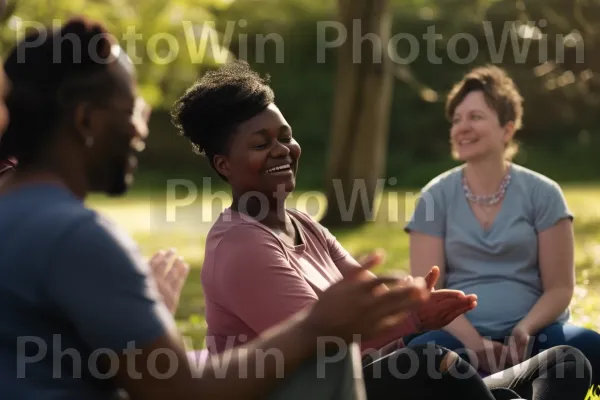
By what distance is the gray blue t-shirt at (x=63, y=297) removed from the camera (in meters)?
2.09

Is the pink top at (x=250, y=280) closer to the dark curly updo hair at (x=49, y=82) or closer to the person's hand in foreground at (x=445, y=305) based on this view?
the person's hand in foreground at (x=445, y=305)

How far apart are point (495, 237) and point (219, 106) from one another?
199 centimetres

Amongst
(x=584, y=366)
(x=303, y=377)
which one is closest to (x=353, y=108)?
(x=584, y=366)

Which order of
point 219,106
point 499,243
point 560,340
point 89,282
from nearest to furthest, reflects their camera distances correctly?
1. point 89,282
2. point 219,106
3. point 560,340
4. point 499,243

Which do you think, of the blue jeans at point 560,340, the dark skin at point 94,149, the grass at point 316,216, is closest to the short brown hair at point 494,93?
the blue jeans at point 560,340

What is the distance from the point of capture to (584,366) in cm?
420

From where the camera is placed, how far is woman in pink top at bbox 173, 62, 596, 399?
3.34 m

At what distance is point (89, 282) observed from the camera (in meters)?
2.10

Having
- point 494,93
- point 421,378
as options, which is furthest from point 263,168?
point 494,93

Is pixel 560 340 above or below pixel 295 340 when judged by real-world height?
below

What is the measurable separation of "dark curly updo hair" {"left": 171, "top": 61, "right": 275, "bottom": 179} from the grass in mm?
3314

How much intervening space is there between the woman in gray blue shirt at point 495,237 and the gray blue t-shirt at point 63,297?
2.98 metres

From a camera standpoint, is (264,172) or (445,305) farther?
(264,172)

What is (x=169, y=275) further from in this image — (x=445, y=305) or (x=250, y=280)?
(x=445, y=305)
